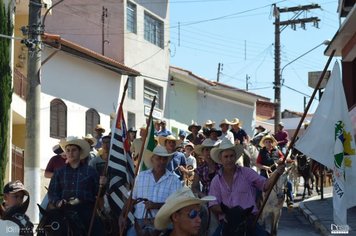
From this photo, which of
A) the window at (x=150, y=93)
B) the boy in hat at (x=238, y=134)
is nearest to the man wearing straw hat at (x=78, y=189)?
the boy in hat at (x=238, y=134)

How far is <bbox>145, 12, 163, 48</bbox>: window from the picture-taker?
33.9 m

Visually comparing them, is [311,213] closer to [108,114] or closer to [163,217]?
[163,217]

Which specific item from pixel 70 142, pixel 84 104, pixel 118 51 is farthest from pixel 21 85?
pixel 70 142

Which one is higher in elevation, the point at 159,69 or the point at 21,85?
the point at 159,69

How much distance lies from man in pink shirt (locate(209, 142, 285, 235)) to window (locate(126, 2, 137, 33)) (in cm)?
2411

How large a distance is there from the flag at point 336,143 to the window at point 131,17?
24473 mm

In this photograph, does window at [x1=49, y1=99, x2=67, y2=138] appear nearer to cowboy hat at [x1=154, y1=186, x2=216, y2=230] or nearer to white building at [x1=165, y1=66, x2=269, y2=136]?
white building at [x1=165, y1=66, x2=269, y2=136]

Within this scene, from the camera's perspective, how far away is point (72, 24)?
1253 inches

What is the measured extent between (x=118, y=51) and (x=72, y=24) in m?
2.50

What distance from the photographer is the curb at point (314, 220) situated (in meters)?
13.5

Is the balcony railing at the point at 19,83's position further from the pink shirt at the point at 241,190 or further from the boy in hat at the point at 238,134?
the pink shirt at the point at 241,190

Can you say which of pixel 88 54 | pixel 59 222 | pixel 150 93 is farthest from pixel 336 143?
pixel 150 93

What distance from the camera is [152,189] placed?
28.0 feet

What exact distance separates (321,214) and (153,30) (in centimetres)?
2048
